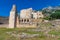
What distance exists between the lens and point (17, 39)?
83.1 feet

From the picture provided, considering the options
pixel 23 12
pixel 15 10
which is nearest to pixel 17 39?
pixel 15 10

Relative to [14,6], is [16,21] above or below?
below

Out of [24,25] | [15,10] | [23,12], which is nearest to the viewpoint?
[24,25]

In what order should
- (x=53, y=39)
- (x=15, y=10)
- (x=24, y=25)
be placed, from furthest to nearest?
(x=15, y=10)
(x=24, y=25)
(x=53, y=39)

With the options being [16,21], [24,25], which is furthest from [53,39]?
[16,21]

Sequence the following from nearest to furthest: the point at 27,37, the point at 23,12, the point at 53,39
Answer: the point at 53,39
the point at 27,37
the point at 23,12

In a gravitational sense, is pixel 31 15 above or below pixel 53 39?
above

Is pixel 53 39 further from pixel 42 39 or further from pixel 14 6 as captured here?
pixel 14 6

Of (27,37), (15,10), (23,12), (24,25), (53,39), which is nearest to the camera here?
(53,39)

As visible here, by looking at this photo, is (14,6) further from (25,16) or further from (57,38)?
(57,38)

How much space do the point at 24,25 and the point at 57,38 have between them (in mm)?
25952

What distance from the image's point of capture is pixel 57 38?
25828mm

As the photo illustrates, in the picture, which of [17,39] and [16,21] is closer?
[17,39]

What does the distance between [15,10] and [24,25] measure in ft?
18.4
